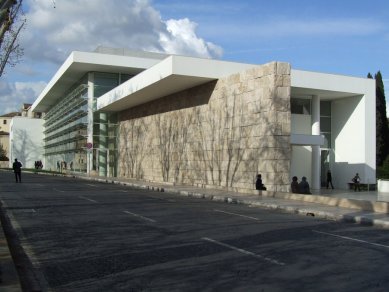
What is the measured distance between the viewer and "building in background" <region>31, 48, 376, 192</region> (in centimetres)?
2377

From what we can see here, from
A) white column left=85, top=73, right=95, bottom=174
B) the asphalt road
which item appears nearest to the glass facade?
white column left=85, top=73, right=95, bottom=174

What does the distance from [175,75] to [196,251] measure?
19.4m

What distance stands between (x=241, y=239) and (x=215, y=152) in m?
18.1

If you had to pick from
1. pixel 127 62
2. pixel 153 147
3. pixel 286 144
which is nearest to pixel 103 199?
pixel 286 144

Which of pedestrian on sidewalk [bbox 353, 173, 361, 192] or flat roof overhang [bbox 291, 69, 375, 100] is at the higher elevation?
flat roof overhang [bbox 291, 69, 375, 100]

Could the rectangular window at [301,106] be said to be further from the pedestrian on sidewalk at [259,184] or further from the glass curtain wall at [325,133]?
the pedestrian on sidewalk at [259,184]

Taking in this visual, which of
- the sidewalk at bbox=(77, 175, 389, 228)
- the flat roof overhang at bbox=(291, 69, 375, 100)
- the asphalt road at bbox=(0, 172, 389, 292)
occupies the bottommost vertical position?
the asphalt road at bbox=(0, 172, 389, 292)

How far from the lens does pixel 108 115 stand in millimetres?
47031

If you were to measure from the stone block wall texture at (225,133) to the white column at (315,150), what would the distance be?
297 inches

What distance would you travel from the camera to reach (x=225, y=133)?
2717 cm

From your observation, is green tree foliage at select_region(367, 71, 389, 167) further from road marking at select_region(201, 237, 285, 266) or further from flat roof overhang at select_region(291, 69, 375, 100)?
road marking at select_region(201, 237, 285, 266)

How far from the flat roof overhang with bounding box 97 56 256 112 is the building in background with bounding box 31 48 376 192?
0.19 feet

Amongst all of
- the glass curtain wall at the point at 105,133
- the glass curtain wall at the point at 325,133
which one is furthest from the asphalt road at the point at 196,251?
the glass curtain wall at the point at 105,133

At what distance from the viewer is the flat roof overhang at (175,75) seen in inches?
1062
